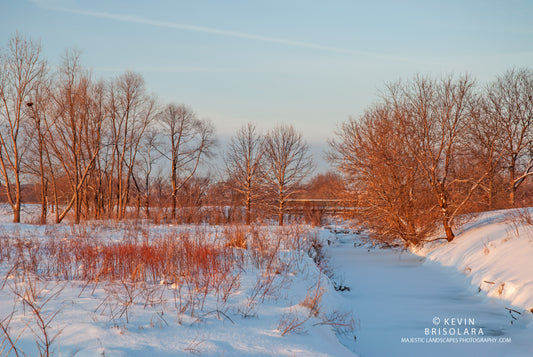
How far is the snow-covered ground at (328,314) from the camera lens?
12.2 feet

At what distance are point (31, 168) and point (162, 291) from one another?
2919cm

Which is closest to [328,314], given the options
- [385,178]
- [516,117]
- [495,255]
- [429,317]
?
[429,317]

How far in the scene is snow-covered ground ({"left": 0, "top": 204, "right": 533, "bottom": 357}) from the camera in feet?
12.2

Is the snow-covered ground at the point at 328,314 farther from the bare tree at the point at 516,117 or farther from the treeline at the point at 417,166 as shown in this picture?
the bare tree at the point at 516,117

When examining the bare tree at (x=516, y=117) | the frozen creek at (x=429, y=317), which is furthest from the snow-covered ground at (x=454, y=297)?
the bare tree at (x=516, y=117)

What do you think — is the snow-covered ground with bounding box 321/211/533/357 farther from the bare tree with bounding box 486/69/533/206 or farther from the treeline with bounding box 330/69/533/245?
the bare tree with bounding box 486/69/533/206

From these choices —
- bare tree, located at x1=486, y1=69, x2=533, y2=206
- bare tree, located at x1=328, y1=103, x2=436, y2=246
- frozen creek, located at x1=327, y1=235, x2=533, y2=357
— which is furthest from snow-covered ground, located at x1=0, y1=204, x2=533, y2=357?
bare tree, located at x1=486, y1=69, x2=533, y2=206

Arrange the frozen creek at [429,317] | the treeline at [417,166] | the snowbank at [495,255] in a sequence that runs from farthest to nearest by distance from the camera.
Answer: the treeline at [417,166]
the snowbank at [495,255]
the frozen creek at [429,317]

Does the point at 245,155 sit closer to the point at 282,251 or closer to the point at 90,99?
the point at 90,99

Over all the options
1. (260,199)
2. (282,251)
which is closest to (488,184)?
(282,251)

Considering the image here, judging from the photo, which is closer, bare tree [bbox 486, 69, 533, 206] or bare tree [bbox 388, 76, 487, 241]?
bare tree [bbox 388, 76, 487, 241]

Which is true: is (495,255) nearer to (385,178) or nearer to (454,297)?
(454,297)

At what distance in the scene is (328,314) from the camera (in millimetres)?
5984

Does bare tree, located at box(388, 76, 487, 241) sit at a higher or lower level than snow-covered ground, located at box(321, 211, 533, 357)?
higher
